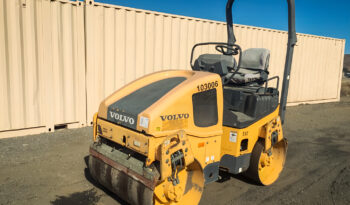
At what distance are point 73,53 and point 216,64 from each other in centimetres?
396

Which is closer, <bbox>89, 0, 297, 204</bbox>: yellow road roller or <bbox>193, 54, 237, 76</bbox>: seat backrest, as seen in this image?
<bbox>89, 0, 297, 204</bbox>: yellow road roller

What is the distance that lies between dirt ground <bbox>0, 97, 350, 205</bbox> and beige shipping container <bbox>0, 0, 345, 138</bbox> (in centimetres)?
58

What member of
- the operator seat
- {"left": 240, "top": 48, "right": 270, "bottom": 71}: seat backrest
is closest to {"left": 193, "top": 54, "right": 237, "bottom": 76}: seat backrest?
the operator seat

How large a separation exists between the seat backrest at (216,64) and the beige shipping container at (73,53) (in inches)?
138

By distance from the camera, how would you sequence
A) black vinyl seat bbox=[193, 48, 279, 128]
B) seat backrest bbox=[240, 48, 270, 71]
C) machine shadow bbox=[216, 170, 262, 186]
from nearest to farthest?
black vinyl seat bbox=[193, 48, 279, 128] < machine shadow bbox=[216, 170, 262, 186] < seat backrest bbox=[240, 48, 270, 71]

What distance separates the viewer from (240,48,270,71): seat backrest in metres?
4.66

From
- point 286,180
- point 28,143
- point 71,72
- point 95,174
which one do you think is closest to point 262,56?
point 286,180

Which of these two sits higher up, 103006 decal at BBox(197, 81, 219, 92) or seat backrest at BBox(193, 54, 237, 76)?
seat backrest at BBox(193, 54, 237, 76)

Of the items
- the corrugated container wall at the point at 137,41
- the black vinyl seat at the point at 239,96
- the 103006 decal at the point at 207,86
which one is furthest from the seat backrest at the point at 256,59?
the corrugated container wall at the point at 137,41

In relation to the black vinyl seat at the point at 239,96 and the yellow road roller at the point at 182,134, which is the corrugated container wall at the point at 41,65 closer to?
the yellow road roller at the point at 182,134

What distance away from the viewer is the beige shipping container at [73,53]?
583 centimetres

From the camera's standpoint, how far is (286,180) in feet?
14.8

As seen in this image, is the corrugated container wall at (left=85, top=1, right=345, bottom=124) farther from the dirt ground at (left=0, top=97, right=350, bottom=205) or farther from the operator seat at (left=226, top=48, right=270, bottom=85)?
the operator seat at (left=226, top=48, right=270, bottom=85)

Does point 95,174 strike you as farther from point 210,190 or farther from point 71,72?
point 71,72
